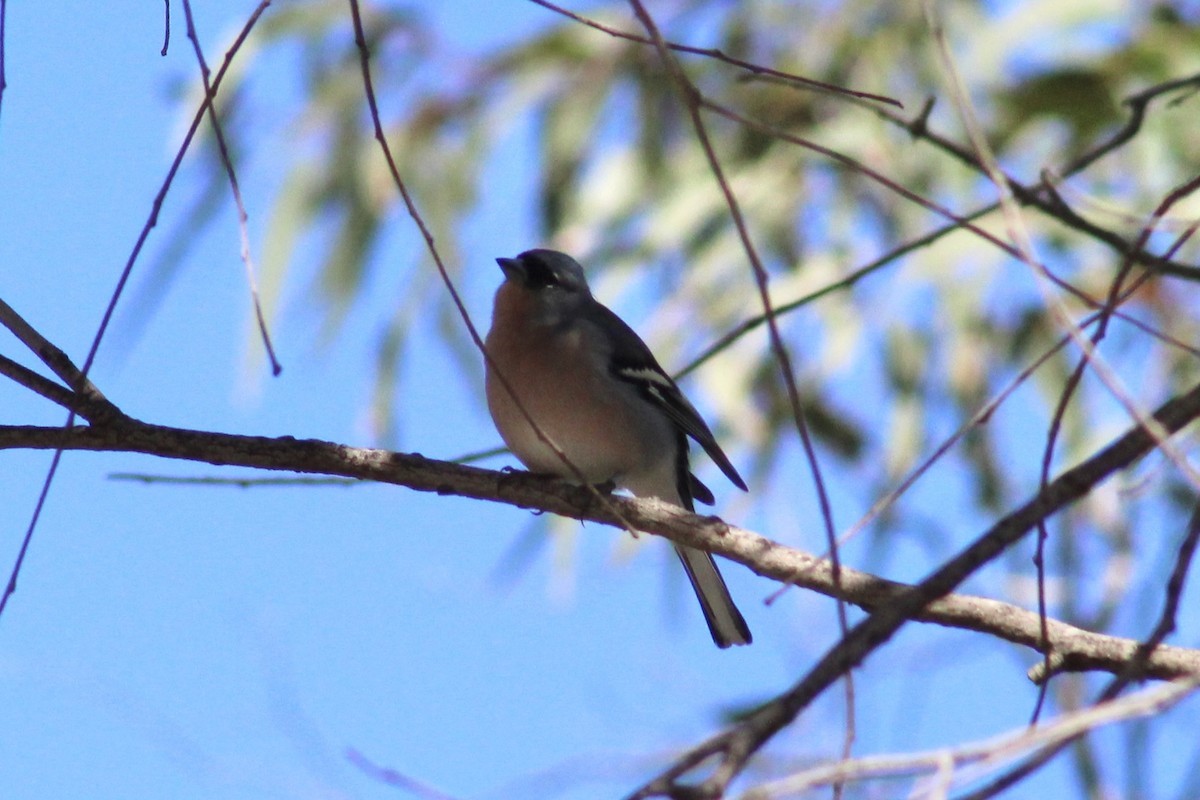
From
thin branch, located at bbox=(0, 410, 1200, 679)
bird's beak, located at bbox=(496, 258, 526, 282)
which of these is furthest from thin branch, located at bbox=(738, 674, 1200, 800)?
bird's beak, located at bbox=(496, 258, 526, 282)

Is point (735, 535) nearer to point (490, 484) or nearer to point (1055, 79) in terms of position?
point (490, 484)

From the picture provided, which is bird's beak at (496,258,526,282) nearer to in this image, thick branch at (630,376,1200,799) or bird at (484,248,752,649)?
bird at (484,248,752,649)

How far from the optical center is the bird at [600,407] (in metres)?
4.39

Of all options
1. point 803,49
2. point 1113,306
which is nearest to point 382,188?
point 803,49

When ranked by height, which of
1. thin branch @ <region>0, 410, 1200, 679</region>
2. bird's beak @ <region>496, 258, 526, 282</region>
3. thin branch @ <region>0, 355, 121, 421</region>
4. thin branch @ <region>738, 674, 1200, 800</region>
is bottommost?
thin branch @ <region>738, 674, 1200, 800</region>

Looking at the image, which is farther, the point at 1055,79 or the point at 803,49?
the point at 803,49

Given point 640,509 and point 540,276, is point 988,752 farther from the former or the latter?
point 540,276

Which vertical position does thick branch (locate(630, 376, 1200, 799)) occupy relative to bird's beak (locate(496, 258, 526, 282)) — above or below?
below

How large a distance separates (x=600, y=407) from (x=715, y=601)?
27.9 inches

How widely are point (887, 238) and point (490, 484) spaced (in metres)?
3.52

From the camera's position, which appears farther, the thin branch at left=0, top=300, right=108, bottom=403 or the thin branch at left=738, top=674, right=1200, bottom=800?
the thin branch at left=0, top=300, right=108, bottom=403

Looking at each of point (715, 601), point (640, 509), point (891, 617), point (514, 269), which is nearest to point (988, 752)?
point (891, 617)

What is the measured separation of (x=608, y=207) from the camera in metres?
6.21

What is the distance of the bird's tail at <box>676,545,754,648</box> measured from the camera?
14.3 ft
